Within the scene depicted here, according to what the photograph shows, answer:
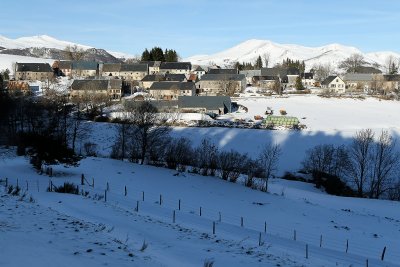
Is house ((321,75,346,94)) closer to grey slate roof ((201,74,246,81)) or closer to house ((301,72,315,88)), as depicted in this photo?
house ((301,72,315,88))

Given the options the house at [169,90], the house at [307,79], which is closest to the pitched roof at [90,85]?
the house at [169,90]

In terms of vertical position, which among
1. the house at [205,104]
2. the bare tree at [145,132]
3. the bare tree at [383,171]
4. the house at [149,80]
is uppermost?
the house at [149,80]

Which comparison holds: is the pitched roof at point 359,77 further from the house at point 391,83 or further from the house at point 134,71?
the house at point 134,71

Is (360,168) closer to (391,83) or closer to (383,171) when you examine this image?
(383,171)

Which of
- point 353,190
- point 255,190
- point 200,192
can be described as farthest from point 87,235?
point 353,190

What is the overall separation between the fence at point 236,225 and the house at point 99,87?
61769mm

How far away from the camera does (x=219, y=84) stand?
110500mm

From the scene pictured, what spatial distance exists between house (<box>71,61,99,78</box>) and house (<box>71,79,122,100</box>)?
30466mm

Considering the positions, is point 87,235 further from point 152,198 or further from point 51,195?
point 152,198

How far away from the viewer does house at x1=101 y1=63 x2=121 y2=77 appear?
122 meters

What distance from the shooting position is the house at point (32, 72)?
112 metres

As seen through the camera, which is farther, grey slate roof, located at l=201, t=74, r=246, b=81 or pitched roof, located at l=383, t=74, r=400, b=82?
pitched roof, located at l=383, t=74, r=400, b=82

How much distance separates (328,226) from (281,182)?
15.6 m

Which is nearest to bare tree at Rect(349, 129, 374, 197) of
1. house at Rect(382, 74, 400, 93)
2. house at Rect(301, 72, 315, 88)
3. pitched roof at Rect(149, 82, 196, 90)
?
pitched roof at Rect(149, 82, 196, 90)
